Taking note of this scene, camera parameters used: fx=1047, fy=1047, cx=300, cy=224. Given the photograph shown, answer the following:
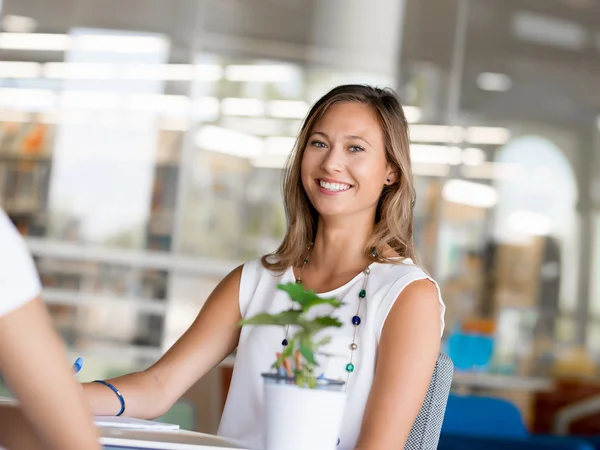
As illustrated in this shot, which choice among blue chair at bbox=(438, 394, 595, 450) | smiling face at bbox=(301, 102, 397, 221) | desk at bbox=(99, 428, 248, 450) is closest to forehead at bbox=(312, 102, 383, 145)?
smiling face at bbox=(301, 102, 397, 221)

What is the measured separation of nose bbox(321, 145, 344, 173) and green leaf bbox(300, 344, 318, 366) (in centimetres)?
82

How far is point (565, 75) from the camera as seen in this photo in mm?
7176

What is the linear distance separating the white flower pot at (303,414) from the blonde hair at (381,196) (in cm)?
76

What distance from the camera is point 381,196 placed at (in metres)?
2.21

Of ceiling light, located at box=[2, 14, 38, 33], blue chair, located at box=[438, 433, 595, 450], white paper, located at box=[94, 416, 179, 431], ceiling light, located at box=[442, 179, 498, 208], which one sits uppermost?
ceiling light, located at box=[2, 14, 38, 33]

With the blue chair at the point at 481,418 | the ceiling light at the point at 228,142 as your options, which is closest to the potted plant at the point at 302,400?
the blue chair at the point at 481,418

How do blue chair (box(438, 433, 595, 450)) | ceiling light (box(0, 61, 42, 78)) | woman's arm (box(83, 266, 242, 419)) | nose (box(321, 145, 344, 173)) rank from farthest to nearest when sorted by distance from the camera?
ceiling light (box(0, 61, 42, 78)) → blue chair (box(438, 433, 595, 450)) → nose (box(321, 145, 344, 173)) → woman's arm (box(83, 266, 242, 419))

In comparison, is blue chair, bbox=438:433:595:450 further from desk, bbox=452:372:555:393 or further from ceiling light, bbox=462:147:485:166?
ceiling light, bbox=462:147:485:166

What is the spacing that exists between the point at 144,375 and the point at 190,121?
4800mm

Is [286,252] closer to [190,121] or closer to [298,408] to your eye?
[298,408]

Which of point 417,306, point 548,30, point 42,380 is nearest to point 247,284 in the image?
point 417,306

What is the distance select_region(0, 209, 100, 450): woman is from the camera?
81cm

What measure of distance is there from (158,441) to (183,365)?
0.66 metres

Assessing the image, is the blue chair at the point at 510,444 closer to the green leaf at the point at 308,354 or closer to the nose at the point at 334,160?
the nose at the point at 334,160
